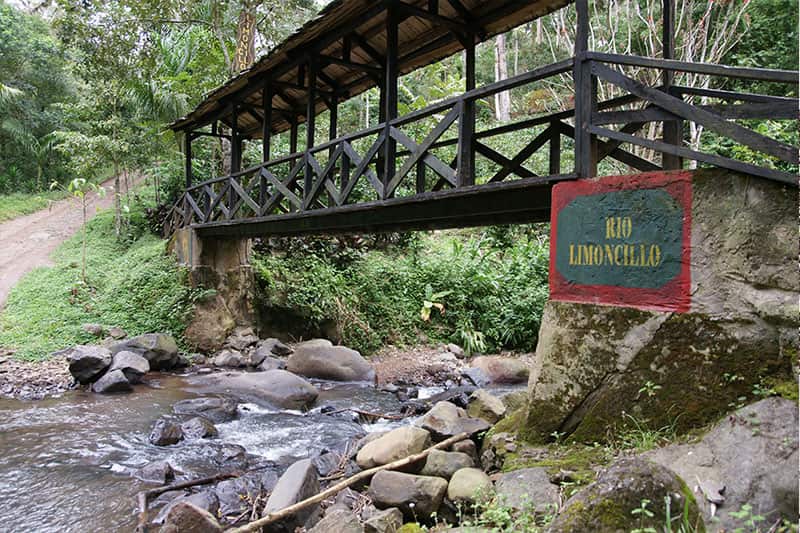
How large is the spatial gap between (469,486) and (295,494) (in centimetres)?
137

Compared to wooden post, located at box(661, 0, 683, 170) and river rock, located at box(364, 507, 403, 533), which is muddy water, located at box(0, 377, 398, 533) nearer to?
river rock, located at box(364, 507, 403, 533)

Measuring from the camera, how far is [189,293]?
1138cm

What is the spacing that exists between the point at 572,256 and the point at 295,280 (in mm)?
8822

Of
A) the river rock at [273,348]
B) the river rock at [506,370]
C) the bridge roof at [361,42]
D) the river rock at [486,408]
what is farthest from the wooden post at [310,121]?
the river rock at [506,370]

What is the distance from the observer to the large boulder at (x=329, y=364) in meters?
9.78

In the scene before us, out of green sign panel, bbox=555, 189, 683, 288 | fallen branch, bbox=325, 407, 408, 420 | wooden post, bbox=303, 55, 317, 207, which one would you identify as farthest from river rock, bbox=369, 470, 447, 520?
wooden post, bbox=303, 55, 317, 207

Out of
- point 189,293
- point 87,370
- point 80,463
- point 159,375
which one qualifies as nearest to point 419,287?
point 189,293

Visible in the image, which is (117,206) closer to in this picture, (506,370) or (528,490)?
(506,370)

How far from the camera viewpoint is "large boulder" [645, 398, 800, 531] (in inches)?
107

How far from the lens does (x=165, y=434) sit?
620cm

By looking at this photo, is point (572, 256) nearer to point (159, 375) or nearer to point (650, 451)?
point (650, 451)

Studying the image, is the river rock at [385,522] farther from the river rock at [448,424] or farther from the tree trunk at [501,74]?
the tree trunk at [501,74]

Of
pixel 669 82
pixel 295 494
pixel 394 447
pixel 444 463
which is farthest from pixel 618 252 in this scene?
pixel 295 494

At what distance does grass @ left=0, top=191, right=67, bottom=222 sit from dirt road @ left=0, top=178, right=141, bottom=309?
0.34 meters
